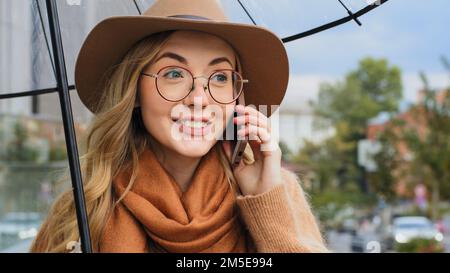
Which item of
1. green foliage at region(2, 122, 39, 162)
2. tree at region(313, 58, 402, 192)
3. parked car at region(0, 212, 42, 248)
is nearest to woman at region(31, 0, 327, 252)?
parked car at region(0, 212, 42, 248)

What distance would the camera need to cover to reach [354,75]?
2002 cm

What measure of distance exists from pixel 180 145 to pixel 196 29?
0.67 feet

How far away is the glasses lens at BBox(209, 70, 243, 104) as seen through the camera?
1332 mm

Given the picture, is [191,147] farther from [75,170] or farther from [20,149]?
[20,149]

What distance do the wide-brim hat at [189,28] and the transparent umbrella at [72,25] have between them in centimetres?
6

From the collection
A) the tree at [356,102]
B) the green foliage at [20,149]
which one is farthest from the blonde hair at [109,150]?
the tree at [356,102]

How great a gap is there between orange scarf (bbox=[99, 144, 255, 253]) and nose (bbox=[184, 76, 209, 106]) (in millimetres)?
140

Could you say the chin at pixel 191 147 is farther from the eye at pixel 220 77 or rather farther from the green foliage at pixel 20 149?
the green foliage at pixel 20 149

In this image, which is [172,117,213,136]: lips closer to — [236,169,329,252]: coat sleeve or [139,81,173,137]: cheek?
[139,81,173,137]: cheek

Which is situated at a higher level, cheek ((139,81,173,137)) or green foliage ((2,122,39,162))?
cheek ((139,81,173,137))

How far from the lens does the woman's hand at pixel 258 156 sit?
4.29ft

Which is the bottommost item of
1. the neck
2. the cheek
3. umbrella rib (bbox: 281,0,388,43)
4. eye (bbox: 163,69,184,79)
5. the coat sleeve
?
the coat sleeve

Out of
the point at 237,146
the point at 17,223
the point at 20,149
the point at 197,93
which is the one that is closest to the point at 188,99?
the point at 197,93
